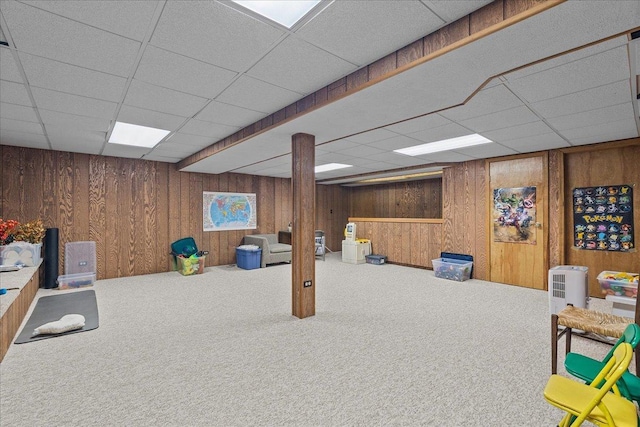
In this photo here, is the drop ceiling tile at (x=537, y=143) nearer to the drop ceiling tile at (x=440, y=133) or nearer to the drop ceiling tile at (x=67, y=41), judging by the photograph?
the drop ceiling tile at (x=440, y=133)

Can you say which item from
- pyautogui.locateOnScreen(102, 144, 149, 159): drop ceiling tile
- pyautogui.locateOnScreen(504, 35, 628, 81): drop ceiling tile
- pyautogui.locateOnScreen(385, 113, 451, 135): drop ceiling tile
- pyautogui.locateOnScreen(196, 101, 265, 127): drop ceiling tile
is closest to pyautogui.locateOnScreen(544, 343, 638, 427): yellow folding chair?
pyautogui.locateOnScreen(504, 35, 628, 81): drop ceiling tile

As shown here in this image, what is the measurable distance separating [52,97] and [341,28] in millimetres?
2768

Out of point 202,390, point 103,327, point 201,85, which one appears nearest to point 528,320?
point 202,390

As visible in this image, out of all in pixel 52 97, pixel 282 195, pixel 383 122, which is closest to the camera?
pixel 52 97

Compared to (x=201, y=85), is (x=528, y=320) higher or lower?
lower

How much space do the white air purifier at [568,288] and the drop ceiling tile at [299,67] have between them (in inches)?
128

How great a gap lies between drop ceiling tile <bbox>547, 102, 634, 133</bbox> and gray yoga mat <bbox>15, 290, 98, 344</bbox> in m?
5.49

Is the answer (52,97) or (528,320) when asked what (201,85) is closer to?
(52,97)

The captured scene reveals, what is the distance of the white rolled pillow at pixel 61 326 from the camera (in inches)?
123

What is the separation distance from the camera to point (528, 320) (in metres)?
3.54

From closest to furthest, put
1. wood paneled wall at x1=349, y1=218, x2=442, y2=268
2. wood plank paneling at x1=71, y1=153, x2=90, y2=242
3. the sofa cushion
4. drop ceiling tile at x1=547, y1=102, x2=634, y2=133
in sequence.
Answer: drop ceiling tile at x1=547, y1=102, x2=634, y2=133 → wood plank paneling at x1=71, y1=153, x2=90, y2=242 → wood paneled wall at x1=349, y1=218, x2=442, y2=268 → the sofa cushion

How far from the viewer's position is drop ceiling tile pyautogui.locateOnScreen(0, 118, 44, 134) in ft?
11.9

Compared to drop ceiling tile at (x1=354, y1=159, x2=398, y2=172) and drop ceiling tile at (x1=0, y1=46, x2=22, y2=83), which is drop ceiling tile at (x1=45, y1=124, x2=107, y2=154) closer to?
drop ceiling tile at (x1=0, y1=46, x2=22, y2=83)

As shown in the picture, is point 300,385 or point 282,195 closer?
point 300,385
